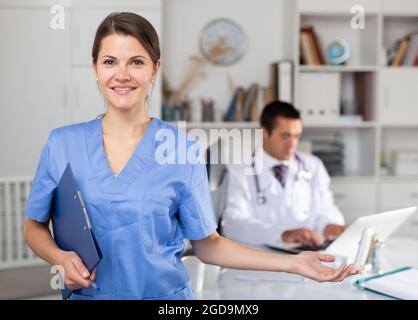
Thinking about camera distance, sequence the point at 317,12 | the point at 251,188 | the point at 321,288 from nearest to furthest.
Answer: the point at 321,288 < the point at 251,188 < the point at 317,12

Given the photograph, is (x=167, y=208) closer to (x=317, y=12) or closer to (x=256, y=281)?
(x=256, y=281)

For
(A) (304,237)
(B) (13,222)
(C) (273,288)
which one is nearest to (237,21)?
(B) (13,222)

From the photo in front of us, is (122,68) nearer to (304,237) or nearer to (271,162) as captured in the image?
(304,237)

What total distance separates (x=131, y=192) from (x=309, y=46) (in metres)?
1.92

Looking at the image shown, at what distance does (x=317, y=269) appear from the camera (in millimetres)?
741

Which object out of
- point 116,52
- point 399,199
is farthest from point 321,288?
point 399,199

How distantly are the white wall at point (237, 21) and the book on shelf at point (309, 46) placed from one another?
0.07 m

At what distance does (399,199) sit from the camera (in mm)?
2516

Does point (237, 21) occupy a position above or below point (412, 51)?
above

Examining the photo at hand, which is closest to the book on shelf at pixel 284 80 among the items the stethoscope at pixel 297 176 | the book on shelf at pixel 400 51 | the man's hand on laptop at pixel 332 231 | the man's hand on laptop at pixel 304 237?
the book on shelf at pixel 400 51

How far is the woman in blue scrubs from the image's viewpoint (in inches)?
28.7

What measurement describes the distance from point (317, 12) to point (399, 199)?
2.77 ft

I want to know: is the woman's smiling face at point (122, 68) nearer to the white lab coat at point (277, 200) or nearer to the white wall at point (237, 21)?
the white lab coat at point (277, 200)

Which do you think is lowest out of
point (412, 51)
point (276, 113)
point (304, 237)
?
point (304, 237)
